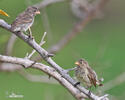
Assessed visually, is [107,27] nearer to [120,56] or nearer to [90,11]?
[120,56]

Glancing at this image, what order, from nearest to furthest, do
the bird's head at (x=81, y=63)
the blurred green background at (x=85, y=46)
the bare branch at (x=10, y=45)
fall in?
the bird's head at (x=81, y=63) < the bare branch at (x=10, y=45) < the blurred green background at (x=85, y=46)

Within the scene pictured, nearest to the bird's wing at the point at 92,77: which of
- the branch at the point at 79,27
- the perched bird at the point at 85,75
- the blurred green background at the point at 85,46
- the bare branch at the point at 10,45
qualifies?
the perched bird at the point at 85,75

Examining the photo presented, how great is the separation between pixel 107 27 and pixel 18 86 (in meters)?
2.34

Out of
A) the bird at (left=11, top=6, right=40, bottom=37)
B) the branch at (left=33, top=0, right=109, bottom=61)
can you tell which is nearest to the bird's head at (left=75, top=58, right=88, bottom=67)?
the bird at (left=11, top=6, right=40, bottom=37)

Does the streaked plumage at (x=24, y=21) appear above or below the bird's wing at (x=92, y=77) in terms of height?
above

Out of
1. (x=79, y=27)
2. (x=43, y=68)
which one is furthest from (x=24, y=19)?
(x=79, y=27)

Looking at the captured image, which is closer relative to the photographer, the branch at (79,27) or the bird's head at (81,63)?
the bird's head at (81,63)

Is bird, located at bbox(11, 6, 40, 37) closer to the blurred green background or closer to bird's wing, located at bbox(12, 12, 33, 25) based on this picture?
bird's wing, located at bbox(12, 12, 33, 25)

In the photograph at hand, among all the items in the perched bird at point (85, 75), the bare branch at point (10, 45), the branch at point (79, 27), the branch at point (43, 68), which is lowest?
the branch at point (43, 68)

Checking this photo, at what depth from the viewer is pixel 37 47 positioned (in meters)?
2.16

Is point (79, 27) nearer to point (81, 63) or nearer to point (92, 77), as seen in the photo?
point (81, 63)

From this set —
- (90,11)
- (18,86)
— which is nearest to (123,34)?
(18,86)

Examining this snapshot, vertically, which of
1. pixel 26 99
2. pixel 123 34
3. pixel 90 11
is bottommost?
pixel 90 11

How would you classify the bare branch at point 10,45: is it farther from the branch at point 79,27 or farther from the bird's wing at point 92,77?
the bird's wing at point 92,77
